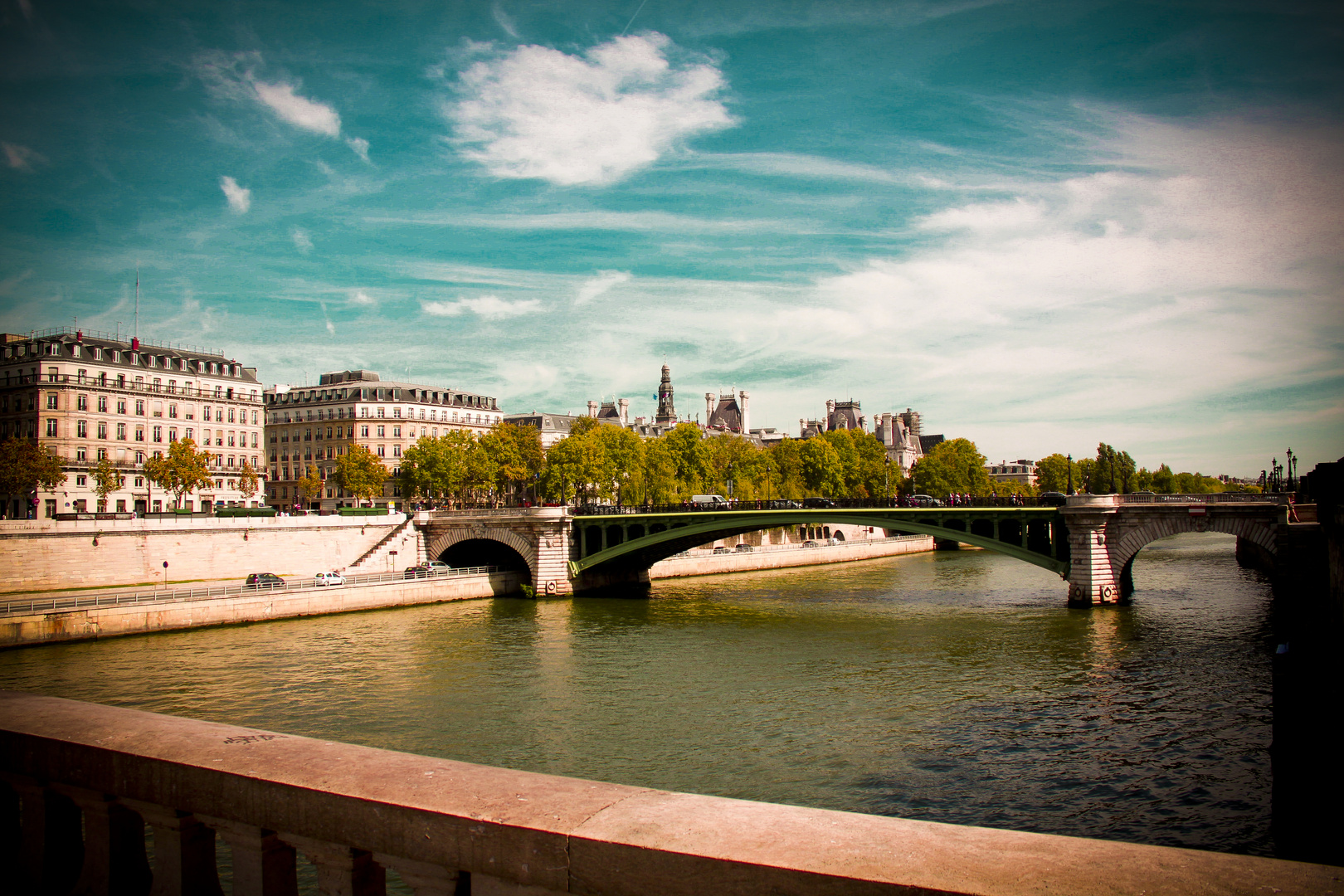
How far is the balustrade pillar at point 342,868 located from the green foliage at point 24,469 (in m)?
63.5

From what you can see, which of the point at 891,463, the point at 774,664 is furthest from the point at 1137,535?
the point at 891,463

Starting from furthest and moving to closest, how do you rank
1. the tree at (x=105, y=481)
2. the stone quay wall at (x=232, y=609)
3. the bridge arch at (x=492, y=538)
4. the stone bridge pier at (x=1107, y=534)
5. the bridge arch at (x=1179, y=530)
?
the tree at (x=105, y=481)
the bridge arch at (x=492, y=538)
the stone bridge pier at (x=1107, y=534)
the bridge arch at (x=1179, y=530)
the stone quay wall at (x=232, y=609)

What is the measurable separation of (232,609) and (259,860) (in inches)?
1630

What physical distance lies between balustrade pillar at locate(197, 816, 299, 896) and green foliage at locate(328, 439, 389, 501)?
81972 mm

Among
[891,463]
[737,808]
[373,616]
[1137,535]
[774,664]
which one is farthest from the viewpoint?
[891,463]

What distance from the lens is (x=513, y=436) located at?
298ft

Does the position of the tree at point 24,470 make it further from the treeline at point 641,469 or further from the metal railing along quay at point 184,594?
the treeline at point 641,469

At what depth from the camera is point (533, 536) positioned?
5694 cm

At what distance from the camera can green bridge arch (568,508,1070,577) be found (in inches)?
1775

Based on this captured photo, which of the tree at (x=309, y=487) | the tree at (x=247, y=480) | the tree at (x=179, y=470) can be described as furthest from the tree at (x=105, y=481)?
the tree at (x=309, y=487)

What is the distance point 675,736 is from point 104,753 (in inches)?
747

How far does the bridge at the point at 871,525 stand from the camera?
4188cm

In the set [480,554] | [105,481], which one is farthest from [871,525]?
[105,481]

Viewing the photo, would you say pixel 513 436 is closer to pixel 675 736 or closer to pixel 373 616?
pixel 373 616
